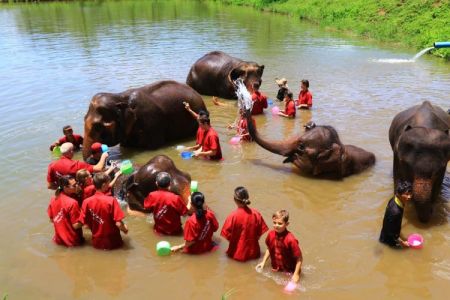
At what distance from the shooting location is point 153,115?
957 centimetres

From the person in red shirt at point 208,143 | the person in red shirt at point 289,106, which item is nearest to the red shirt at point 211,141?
the person in red shirt at point 208,143

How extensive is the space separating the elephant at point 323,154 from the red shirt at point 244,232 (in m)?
2.85

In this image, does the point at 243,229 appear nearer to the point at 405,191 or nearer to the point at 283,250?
the point at 283,250

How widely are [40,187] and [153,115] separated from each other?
263cm

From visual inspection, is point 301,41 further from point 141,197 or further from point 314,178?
point 141,197

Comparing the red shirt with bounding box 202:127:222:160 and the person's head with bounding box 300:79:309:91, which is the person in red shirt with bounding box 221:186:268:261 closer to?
the red shirt with bounding box 202:127:222:160

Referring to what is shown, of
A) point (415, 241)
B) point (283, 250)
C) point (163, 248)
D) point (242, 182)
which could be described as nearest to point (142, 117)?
point (242, 182)

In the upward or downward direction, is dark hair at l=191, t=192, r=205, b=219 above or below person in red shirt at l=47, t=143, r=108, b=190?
above

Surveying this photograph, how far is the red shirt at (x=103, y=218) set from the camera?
5723 mm

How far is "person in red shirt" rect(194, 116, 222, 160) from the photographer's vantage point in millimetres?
8766

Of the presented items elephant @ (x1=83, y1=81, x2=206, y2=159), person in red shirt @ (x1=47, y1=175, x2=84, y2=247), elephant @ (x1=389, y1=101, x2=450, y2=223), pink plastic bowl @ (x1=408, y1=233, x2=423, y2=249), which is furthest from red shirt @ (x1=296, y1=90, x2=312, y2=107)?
person in red shirt @ (x1=47, y1=175, x2=84, y2=247)

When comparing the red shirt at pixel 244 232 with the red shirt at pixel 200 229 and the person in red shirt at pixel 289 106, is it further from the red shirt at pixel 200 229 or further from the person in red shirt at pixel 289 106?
the person in red shirt at pixel 289 106

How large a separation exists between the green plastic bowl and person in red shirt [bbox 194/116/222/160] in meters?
3.15

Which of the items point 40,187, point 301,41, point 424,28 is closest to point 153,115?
point 40,187
